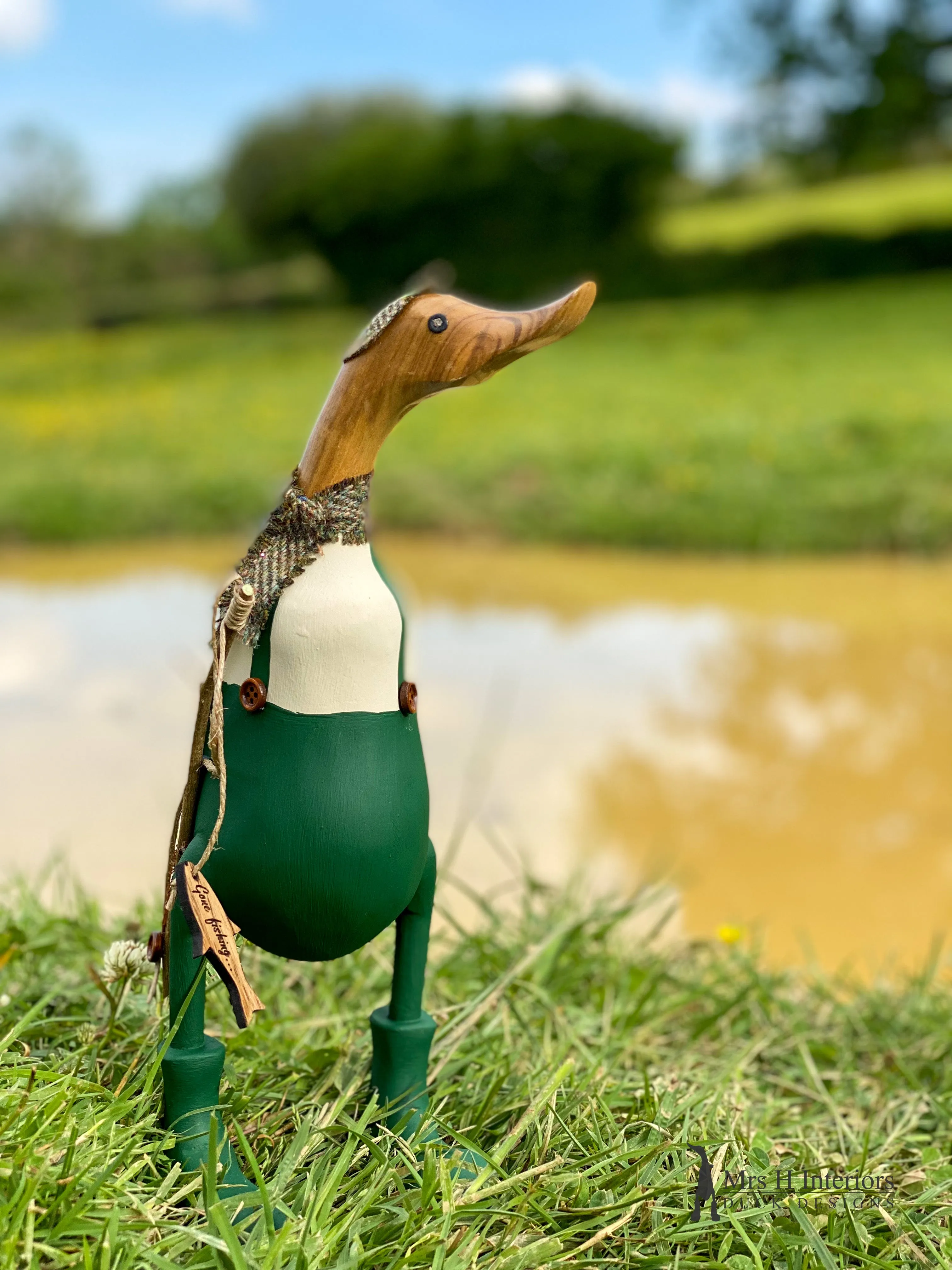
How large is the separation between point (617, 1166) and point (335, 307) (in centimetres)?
1465

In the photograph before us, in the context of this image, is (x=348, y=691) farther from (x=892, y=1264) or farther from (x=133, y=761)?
(x=133, y=761)

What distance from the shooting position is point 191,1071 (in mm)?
1327

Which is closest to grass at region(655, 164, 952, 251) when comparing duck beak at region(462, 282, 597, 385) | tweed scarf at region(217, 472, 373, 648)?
duck beak at region(462, 282, 597, 385)

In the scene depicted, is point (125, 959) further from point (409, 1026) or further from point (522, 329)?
point (522, 329)

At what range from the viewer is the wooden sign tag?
126cm

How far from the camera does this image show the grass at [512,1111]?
1.25 metres

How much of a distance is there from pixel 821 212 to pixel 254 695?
16.5 m

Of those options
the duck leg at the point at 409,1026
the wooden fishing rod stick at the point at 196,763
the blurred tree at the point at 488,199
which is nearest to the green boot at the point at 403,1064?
the duck leg at the point at 409,1026

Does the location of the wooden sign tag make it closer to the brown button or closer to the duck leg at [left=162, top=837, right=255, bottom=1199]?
the duck leg at [left=162, top=837, right=255, bottom=1199]

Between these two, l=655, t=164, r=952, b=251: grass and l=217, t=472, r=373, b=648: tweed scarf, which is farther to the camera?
l=655, t=164, r=952, b=251: grass

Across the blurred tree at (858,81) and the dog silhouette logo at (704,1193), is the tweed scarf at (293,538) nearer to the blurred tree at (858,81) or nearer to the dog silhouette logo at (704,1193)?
the dog silhouette logo at (704,1193)

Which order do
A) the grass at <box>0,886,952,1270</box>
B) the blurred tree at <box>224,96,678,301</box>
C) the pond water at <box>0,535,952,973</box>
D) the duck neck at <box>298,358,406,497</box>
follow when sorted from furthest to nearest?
1. the blurred tree at <box>224,96,678,301</box>
2. the pond water at <box>0,535,952,973</box>
3. the duck neck at <box>298,358,406,497</box>
4. the grass at <box>0,886,952,1270</box>

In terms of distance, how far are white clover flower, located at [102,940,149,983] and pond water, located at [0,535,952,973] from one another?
0.52 meters

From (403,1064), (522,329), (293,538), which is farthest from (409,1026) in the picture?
(522,329)
